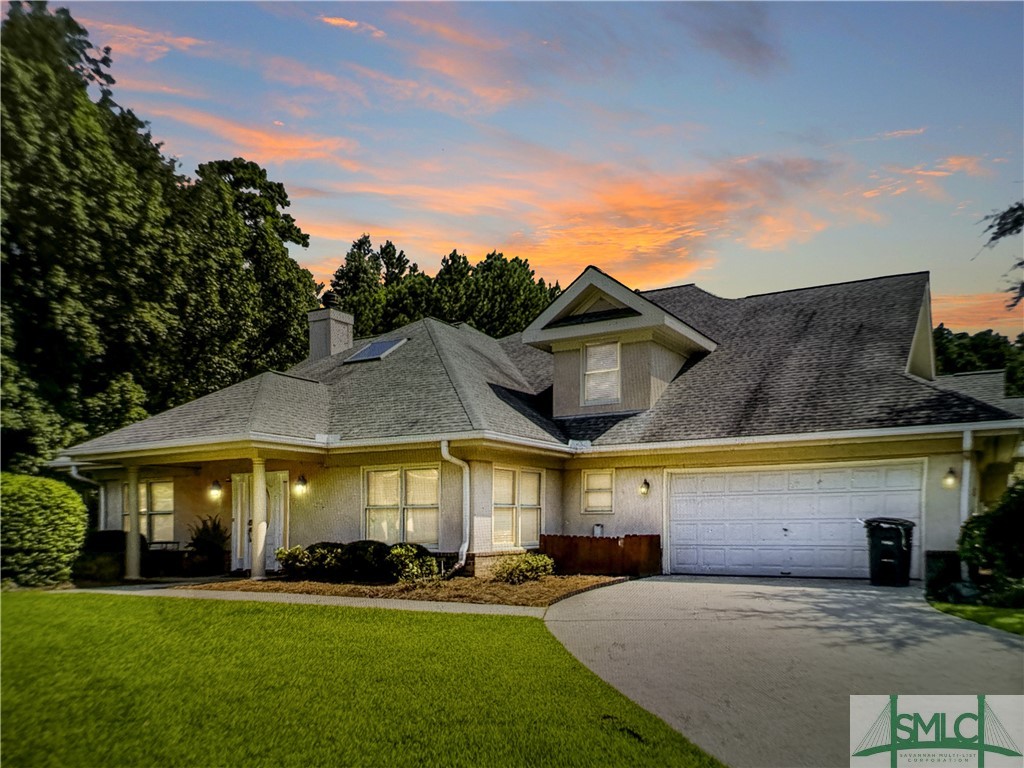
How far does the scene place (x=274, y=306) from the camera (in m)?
31.6

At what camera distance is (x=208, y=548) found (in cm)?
1772

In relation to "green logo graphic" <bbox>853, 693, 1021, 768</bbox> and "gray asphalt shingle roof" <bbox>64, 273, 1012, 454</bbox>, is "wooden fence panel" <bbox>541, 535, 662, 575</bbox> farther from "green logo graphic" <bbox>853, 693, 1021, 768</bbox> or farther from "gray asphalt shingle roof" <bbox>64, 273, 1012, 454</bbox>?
"green logo graphic" <bbox>853, 693, 1021, 768</bbox>

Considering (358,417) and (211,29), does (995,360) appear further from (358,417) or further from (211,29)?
(211,29)

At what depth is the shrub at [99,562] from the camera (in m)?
15.5

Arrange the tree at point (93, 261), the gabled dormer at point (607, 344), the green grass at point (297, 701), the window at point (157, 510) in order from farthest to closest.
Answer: the window at point (157, 510)
the gabled dormer at point (607, 344)
the tree at point (93, 261)
the green grass at point (297, 701)

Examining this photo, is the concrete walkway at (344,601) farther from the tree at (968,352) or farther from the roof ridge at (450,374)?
the tree at (968,352)

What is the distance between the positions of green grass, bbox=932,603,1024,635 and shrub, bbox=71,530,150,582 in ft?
50.6

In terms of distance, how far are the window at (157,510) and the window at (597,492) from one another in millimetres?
10401

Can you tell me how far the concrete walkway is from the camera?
11289mm

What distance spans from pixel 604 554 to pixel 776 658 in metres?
7.49

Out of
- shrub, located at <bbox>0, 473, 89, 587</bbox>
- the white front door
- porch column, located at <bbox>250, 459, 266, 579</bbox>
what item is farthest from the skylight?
shrub, located at <bbox>0, 473, 89, 587</bbox>

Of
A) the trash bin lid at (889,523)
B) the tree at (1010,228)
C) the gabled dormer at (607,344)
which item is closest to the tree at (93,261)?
the gabled dormer at (607,344)

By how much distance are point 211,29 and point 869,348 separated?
14462 millimetres

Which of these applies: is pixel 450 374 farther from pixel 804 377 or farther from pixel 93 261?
pixel 804 377
